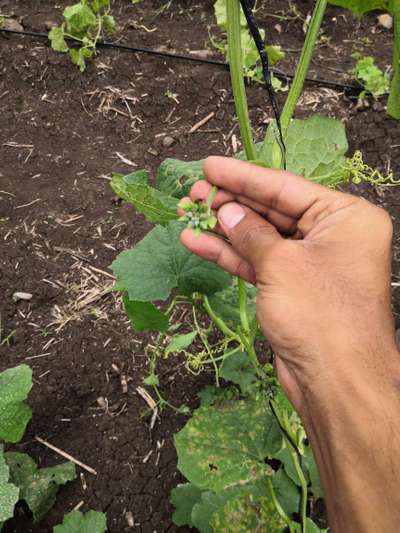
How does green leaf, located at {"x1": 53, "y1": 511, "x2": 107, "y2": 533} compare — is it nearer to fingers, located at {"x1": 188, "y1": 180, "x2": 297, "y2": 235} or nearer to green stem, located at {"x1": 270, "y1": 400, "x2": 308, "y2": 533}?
green stem, located at {"x1": 270, "y1": 400, "x2": 308, "y2": 533}

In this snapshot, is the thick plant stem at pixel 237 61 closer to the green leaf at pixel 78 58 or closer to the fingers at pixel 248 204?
the fingers at pixel 248 204

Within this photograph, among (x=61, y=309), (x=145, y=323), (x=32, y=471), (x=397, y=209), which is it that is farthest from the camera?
(x=397, y=209)

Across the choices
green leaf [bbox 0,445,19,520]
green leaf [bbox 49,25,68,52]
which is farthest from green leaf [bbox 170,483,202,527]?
green leaf [bbox 49,25,68,52]

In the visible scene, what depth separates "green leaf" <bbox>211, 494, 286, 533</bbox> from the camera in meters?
1.55

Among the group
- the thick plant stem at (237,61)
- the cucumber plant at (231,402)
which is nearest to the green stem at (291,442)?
the cucumber plant at (231,402)

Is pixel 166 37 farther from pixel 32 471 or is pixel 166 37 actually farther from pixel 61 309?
pixel 32 471

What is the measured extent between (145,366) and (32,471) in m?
0.54

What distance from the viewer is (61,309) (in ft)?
7.65

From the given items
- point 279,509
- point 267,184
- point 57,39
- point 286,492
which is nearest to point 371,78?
point 57,39

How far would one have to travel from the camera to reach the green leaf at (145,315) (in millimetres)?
1601

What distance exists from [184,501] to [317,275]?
104 centimetres

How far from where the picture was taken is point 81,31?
10.5ft

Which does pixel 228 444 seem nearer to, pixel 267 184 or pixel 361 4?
pixel 267 184

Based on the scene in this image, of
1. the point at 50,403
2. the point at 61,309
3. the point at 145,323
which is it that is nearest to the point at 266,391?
the point at 145,323
